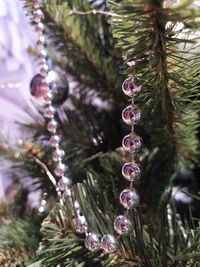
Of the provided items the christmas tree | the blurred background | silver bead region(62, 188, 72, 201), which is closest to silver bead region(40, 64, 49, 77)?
the christmas tree

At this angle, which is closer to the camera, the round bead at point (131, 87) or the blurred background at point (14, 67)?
the round bead at point (131, 87)

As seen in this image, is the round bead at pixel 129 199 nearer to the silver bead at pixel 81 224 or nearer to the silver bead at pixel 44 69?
the silver bead at pixel 81 224

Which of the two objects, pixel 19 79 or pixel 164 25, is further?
pixel 19 79

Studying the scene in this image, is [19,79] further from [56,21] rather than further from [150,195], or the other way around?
[150,195]

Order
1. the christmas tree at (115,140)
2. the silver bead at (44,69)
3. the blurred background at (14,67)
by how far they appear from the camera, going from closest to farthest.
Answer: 1. the christmas tree at (115,140)
2. the silver bead at (44,69)
3. the blurred background at (14,67)

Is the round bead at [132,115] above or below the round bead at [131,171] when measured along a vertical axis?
above

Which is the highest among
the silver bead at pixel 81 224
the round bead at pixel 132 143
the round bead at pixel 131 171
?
the round bead at pixel 132 143

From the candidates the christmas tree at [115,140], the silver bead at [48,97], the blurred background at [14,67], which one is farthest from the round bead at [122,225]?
the blurred background at [14,67]

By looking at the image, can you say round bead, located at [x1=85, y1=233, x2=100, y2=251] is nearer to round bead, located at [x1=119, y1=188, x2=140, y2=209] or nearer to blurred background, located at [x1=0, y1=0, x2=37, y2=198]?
round bead, located at [x1=119, y1=188, x2=140, y2=209]

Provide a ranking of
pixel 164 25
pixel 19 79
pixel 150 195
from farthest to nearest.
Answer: pixel 19 79, pixel 150 195, pixel 164 25

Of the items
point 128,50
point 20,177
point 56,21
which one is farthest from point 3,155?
point 128,50
